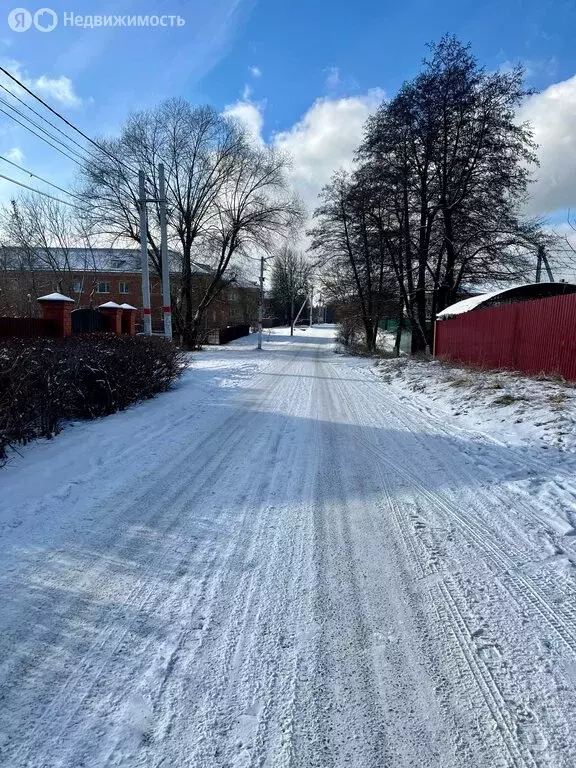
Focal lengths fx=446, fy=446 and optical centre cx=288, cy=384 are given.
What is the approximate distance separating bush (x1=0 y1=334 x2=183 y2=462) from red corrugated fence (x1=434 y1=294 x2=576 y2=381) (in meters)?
8.83

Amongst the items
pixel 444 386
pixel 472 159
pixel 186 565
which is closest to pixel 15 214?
pixel 472 159

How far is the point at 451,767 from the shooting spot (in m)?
1.71

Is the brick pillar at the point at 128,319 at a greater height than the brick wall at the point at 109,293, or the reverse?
the brick wall at the point at 109,293

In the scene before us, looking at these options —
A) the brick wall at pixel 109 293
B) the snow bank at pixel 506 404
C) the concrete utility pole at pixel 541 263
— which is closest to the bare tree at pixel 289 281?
the brick wall at pixel 109 293

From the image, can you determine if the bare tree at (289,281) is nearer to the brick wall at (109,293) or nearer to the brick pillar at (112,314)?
the brick wall at (109,293)

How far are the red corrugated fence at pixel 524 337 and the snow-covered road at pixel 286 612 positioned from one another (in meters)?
5.14

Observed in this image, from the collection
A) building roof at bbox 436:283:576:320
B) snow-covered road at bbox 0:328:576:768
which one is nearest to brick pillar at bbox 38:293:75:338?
snow-covered road at bbox 0:328:576:768

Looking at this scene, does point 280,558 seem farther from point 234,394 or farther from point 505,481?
point 234,394

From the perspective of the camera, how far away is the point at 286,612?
8.64 feet

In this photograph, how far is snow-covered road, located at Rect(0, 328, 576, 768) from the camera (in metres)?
1.83

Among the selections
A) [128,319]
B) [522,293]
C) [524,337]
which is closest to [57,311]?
[128,319]

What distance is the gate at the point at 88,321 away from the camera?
1656 cm

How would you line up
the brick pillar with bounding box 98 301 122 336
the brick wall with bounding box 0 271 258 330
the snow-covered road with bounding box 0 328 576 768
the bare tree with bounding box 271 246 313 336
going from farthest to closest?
the bare tree with bounding box 271 246 313 336 → the brick wall with bounding box 0 271 258 330 → the brick pillar with bounding box 98 301 122 336 → the snow-covered road with bounding box 0 328 576 768

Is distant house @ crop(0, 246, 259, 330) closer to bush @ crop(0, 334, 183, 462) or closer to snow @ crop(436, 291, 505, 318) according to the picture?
snow @ crop(436, 291, 505, 318)
